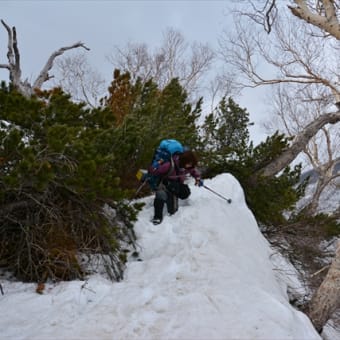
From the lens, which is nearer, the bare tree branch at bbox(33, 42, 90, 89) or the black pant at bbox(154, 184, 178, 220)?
the black pant at bbox(154, 184, 178, 220)

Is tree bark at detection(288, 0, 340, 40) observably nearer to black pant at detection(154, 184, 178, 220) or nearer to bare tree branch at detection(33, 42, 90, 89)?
black pant at detection(154, 184, 178, 220)

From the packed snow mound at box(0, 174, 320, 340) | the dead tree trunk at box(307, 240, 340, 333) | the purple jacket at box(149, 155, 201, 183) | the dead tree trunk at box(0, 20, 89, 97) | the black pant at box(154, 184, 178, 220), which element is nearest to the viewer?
the packed snow mound at box(0, 174, 320, 340)

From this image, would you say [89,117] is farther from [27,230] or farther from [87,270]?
[87,270]

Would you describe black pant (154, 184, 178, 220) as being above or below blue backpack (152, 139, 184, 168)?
below

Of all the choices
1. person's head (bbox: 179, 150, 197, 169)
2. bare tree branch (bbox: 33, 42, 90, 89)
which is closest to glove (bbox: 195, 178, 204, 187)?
person's head (bbox: 179, 150, 197, 169)

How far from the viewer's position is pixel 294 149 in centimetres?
768

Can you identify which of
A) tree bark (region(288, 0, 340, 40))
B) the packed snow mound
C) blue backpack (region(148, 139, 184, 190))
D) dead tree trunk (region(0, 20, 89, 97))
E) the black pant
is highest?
tree bark (region(288, 0, 340, 40))

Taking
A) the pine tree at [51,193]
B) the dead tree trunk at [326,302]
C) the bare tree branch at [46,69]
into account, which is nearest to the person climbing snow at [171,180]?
the pine tree at [51,193]

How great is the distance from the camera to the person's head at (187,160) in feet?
15.7

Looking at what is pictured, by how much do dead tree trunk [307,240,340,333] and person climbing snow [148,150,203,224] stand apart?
215 cm

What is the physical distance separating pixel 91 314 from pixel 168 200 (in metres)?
2.25

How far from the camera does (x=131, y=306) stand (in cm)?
286

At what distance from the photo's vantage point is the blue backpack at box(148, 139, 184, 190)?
454 cm

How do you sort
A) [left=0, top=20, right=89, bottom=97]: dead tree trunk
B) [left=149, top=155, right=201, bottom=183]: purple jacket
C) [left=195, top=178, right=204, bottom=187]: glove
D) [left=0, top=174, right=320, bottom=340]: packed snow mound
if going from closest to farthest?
[left=0, top=174, right=320, bottom=340]: packed snow mound < [left=149, top=155, right=201, bottom=183]: purple jacket < [left=195, top=178, right=204, bottom=187]: glove < [left=0, top=20, right=89, bottom=97]: dead tree trunk
